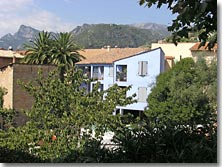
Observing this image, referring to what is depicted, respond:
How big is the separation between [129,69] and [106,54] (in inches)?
22.5

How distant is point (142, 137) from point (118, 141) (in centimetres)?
13

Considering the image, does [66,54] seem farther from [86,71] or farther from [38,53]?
[86,71]

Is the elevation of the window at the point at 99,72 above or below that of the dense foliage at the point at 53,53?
below

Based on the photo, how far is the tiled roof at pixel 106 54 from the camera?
372cm

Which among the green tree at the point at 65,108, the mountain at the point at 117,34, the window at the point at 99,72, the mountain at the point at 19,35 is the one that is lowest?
the green tree at the point at 65,108

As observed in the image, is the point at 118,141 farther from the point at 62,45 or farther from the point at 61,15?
the point at 62,45

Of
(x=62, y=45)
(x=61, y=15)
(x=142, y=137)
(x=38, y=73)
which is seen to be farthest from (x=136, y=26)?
(x=38, y=73)

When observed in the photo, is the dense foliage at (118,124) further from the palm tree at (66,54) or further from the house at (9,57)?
the house at (9,57)

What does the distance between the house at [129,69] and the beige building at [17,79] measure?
0.54 m

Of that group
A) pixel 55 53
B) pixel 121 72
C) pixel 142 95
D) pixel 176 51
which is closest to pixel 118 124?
pixel 142 95

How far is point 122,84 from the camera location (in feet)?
12.8

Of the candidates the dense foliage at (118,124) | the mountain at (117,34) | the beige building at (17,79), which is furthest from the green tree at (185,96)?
the beige building at (17,79)

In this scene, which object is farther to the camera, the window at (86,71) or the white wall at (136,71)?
the window at (86,71)

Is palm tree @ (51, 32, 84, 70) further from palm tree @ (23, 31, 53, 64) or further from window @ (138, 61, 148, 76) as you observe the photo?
window @ (138, 61, 148, 76)
